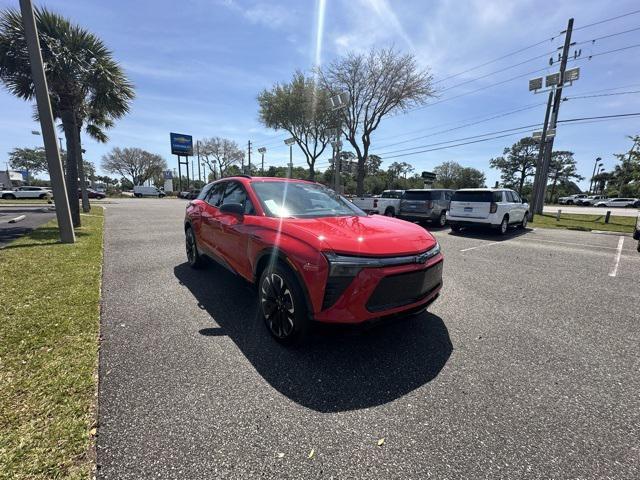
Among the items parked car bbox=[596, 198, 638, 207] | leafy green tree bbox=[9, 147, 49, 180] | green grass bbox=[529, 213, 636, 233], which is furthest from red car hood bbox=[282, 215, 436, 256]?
leafy green tree bbox=[9, 147, 49, 180]

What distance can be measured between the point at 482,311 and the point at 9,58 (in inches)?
535

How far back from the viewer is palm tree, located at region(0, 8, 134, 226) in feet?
28.0

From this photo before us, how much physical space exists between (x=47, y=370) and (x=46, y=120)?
7201 mm

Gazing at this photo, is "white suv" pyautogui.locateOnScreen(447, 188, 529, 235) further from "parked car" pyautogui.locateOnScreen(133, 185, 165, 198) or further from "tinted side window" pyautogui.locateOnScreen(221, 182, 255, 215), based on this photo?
"parked car" pyautogui.locateOnScreen(133, 185, 165, 198)

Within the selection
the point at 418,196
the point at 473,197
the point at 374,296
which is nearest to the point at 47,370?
the point at 374,296

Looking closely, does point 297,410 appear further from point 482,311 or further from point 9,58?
point 9,58

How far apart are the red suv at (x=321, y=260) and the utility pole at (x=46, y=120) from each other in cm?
609

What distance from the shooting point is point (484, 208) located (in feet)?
34.6

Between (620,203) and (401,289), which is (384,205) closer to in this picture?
(401,289)

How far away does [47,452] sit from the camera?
1.66 m

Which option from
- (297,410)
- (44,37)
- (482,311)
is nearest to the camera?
(297,410)

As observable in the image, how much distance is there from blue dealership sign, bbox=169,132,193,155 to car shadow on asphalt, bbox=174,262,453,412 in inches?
2360

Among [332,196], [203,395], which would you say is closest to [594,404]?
[203,395]

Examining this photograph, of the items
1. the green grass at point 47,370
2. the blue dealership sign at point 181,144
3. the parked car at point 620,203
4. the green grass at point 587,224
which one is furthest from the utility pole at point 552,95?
the blue dealership sign at point 181,144
